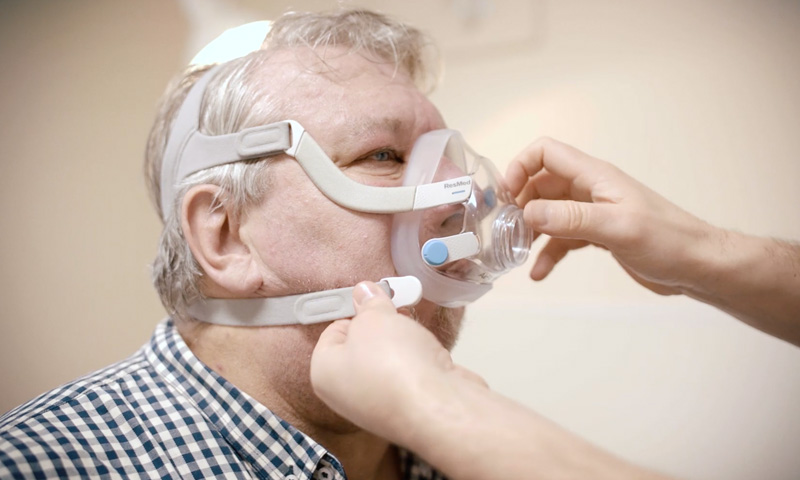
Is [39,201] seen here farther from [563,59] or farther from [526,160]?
[563,59]

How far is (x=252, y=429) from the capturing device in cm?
108

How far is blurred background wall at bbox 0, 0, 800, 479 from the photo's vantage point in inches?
67.4

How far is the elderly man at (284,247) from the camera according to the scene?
3.52 ft

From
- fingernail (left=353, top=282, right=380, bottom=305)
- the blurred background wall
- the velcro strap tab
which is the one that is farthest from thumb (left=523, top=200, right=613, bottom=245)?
the blurred background wall

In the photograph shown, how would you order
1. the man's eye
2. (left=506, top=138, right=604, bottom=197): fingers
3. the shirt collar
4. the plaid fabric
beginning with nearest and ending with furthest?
the plaid fabric → the shirt collar → the man's eye → (left=506, top=138, right=604, bottom=197): fingers

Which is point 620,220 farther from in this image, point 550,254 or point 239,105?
point 239,105

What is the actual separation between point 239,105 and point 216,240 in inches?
10.5

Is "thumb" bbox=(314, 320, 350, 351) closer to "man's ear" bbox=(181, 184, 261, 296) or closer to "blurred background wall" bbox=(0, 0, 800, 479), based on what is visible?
"man's ear" bbox=(181, 184, 261, 296)

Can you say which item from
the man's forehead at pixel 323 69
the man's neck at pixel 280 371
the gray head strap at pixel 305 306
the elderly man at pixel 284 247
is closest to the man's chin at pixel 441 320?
the elderly man at pixel 284 247

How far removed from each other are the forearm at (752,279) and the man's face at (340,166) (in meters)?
0.61

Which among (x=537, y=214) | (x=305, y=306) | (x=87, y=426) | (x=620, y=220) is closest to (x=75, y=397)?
(x=87, y=426)

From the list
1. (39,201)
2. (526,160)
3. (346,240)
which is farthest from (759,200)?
(39,201)

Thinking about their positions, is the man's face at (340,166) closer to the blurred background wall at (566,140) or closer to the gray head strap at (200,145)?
the gray head strap at (200,145)

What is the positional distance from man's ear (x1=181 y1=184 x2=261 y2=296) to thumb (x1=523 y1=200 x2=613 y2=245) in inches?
20.9
